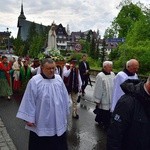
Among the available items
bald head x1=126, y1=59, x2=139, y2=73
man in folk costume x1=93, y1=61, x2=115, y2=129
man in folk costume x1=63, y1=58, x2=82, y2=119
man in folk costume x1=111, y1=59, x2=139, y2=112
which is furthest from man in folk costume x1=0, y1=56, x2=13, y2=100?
bald head x1=126, y1=59, x2=139, y2=73

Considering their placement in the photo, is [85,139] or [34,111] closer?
[34,111]

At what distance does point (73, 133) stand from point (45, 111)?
3.47 metres

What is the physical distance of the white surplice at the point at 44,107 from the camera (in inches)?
215

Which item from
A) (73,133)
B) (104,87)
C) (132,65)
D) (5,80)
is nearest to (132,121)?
(132,65)

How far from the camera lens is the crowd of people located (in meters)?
3.52

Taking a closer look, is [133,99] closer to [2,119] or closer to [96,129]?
[96,129]

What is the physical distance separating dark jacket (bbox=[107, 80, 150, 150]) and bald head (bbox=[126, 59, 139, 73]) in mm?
3893

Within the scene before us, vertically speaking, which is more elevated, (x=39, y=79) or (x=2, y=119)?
(x=39, y=79)

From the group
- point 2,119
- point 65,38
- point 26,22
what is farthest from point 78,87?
point 65,38

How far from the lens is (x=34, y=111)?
5508 millimetres

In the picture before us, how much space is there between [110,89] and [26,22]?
11780cm

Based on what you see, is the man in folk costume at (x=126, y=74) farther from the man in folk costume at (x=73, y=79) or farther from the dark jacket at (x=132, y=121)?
the dark jacket at (x=132, y=121)

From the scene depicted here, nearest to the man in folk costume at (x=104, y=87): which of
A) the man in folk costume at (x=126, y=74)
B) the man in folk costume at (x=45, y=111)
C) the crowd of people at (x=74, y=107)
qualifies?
the crowd of people at (x=74, y=107)

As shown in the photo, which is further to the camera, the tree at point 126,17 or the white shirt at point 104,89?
the tree at point 126,17
